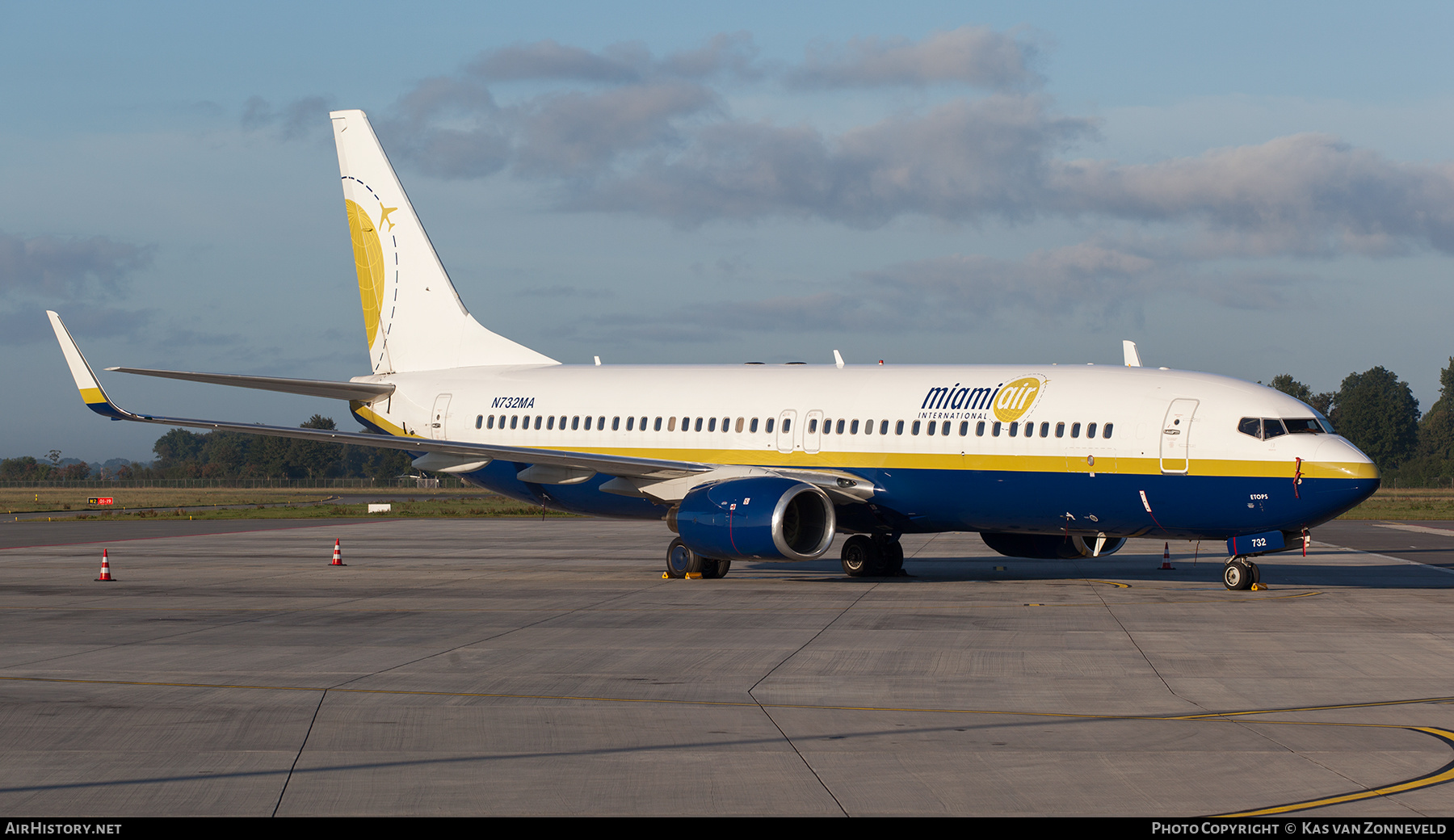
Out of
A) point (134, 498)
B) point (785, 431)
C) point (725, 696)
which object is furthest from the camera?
point (134, 498)

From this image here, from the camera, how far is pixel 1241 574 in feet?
77.4

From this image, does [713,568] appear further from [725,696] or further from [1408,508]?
[1408,508]

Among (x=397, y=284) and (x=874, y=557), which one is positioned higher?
(x=397, y=284)

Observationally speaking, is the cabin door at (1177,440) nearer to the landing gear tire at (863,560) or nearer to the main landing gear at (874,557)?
the main landing gear at (874,557)

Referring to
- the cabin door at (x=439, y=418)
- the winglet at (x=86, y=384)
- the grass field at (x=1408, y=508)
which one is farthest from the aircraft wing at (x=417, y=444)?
the grass field at (x=1408, y=508)

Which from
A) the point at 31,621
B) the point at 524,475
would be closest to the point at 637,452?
the point at 524,475

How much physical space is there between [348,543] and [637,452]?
1404 cm

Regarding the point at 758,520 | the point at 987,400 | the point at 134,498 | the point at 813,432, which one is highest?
the point at 987,400

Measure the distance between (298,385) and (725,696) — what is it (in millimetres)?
19691

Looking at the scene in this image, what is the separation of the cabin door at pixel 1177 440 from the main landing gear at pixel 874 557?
6.32 m

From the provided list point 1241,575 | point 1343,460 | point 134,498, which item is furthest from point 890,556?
point 134,498

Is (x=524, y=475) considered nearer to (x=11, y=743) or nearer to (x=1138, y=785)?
(x=11, y=743)

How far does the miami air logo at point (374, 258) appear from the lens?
33969mm

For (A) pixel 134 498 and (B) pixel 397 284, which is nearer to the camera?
(B) pixel 397 284
